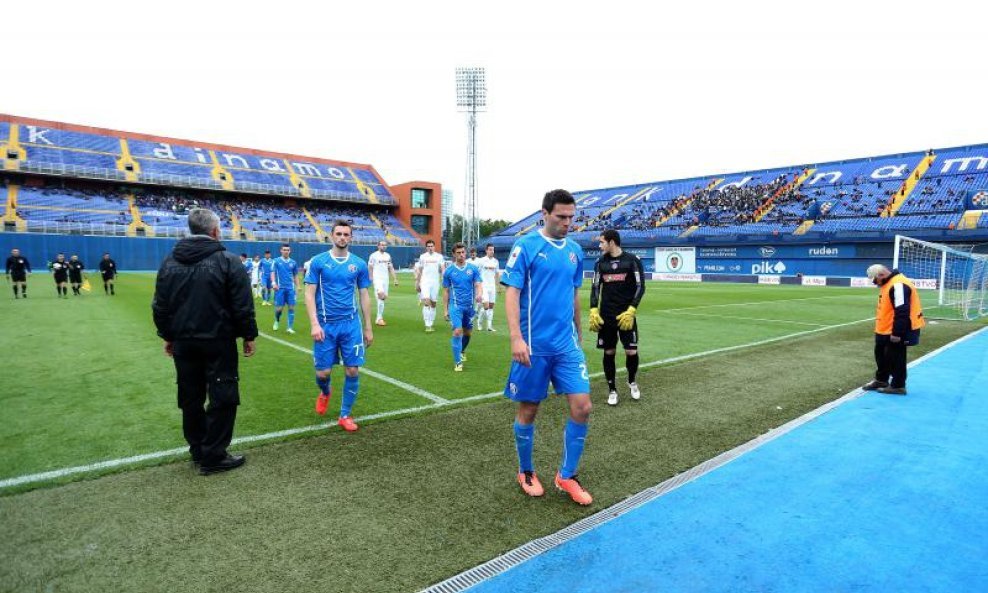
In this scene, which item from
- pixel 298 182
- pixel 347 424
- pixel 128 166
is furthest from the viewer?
pixel 298 182

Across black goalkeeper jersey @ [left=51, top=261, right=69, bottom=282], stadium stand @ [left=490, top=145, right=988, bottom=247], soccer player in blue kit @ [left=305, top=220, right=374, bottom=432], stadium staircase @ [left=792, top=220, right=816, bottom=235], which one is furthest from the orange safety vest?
stadium staircase @ [left=792, top=220, right=816, bottom=235]

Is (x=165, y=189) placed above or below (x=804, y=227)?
above

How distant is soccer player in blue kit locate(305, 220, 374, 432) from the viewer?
5.42 metres

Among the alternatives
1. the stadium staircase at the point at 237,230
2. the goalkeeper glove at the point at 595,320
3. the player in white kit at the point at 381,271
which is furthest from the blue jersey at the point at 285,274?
the stadium staircase at the point at 237,230

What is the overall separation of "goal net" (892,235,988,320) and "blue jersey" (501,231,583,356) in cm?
1648

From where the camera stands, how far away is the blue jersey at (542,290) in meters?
3.75

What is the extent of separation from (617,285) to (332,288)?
338 cm

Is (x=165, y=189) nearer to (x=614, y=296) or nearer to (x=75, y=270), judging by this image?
(x=75, y=270)

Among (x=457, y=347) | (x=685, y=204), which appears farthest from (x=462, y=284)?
(x=685, y=204)

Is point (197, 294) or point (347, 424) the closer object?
point (197, 294)

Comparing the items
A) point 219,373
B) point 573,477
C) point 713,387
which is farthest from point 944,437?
point 219,373

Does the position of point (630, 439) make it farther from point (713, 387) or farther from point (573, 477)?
point (713, 387)

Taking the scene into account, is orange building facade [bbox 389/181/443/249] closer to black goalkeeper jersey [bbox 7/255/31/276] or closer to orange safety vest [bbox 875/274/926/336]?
black goalkeeper jersey [bbox 7/255/31/276]

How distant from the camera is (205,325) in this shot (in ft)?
13.7
